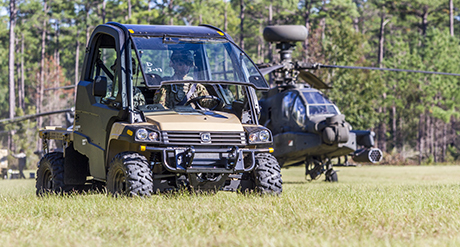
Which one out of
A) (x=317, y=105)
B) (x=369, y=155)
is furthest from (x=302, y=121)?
(x=369, y=155)

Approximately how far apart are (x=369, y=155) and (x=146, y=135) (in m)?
10.2

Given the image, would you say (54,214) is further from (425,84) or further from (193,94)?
(425,84)

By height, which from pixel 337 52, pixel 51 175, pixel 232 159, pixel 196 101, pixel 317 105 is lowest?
pixel 51 175

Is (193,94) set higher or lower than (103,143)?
higher

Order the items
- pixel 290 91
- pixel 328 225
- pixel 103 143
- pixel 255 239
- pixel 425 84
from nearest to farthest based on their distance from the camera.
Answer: pixel 255 239 → pixel 328 225 → pixel 103 143 → pixel 290 91 → pixel 425 84

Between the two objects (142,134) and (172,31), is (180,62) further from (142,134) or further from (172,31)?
(142,134)

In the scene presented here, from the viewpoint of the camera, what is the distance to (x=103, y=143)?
27.0ft

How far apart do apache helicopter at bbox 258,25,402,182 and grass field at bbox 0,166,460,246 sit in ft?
28.2

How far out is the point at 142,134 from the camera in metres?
7.34

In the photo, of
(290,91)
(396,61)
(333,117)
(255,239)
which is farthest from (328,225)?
(396,61)

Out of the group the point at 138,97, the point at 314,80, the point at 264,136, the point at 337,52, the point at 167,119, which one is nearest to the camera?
the point at 167,119

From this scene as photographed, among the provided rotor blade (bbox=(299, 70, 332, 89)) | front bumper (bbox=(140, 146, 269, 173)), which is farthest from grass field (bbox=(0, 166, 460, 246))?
rotor blade (bbox=(299, 70, 332, 89))

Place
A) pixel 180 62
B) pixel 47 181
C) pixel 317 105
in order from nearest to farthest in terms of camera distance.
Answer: pixel 180 62 → pixel 47 181 → pixel 317 105

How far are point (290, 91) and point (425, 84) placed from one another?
28.0 meters
